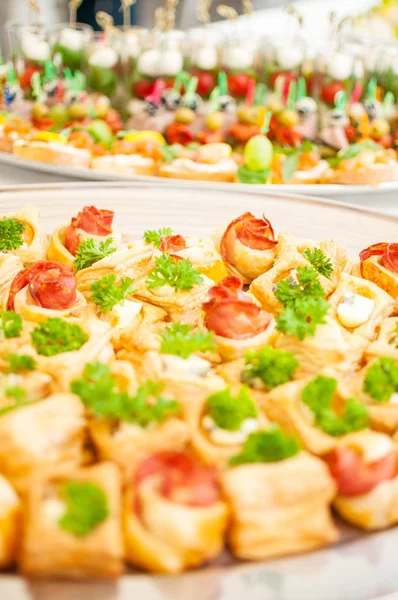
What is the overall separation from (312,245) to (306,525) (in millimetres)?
1163

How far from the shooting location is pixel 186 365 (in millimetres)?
1614

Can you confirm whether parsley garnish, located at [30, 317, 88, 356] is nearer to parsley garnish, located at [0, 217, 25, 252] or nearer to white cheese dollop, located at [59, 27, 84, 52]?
parsley garnish, located at [0, 217, 25, 252]

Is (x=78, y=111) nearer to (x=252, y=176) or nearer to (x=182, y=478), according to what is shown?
(x=252, y=176)

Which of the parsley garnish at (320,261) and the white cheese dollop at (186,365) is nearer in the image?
the white cheese dollop at (186,365)

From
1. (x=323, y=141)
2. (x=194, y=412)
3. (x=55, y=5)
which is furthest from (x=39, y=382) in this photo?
(x=55, y=5)

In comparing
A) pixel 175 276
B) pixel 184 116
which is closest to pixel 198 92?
pixel 184 116

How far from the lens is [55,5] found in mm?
7816

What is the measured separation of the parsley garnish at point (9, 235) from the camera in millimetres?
2188

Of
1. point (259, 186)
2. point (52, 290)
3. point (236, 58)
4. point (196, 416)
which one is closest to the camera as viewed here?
point (196, 416)

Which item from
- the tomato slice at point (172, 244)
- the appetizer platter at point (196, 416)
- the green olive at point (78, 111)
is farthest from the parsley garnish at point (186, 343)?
the green olive at point (78, 111)

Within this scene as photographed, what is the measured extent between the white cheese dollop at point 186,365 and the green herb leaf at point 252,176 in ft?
7.57

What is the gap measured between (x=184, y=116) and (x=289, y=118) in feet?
2.16

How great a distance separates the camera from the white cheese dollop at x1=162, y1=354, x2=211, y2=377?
1.60m

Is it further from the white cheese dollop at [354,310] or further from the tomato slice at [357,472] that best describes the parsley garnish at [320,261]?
the tomato slice at [357,472]
